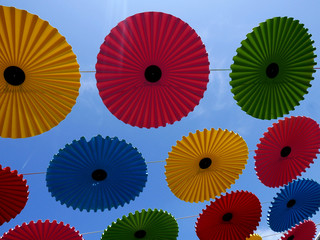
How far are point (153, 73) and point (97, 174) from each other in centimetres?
228

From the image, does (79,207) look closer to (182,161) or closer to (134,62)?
(182,161)

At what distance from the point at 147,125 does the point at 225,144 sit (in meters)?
1.93

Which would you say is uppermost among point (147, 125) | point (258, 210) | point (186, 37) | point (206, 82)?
point (186, 37)

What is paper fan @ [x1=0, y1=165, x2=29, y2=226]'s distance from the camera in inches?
154

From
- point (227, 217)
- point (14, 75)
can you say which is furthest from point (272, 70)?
point (14, 75)

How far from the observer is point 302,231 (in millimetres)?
6363

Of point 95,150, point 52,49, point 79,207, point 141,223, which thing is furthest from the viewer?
point 141,223

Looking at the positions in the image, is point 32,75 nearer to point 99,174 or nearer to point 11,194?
point 11,194

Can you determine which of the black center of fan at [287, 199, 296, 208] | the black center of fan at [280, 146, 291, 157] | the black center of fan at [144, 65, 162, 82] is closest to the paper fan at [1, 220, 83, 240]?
the black center of fan at [144, 65, 162, 82]

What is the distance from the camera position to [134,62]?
11.4 ft

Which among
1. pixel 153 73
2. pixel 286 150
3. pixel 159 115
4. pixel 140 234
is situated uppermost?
pixel 153 73

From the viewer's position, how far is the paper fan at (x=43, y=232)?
4453 millimetres

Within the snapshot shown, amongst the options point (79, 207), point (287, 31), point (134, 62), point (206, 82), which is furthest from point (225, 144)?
point (79, 207)

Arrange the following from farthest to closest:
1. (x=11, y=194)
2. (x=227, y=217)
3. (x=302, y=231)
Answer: (x=302, y=231) → (x=227, y=217) → (x=11, y=194)
